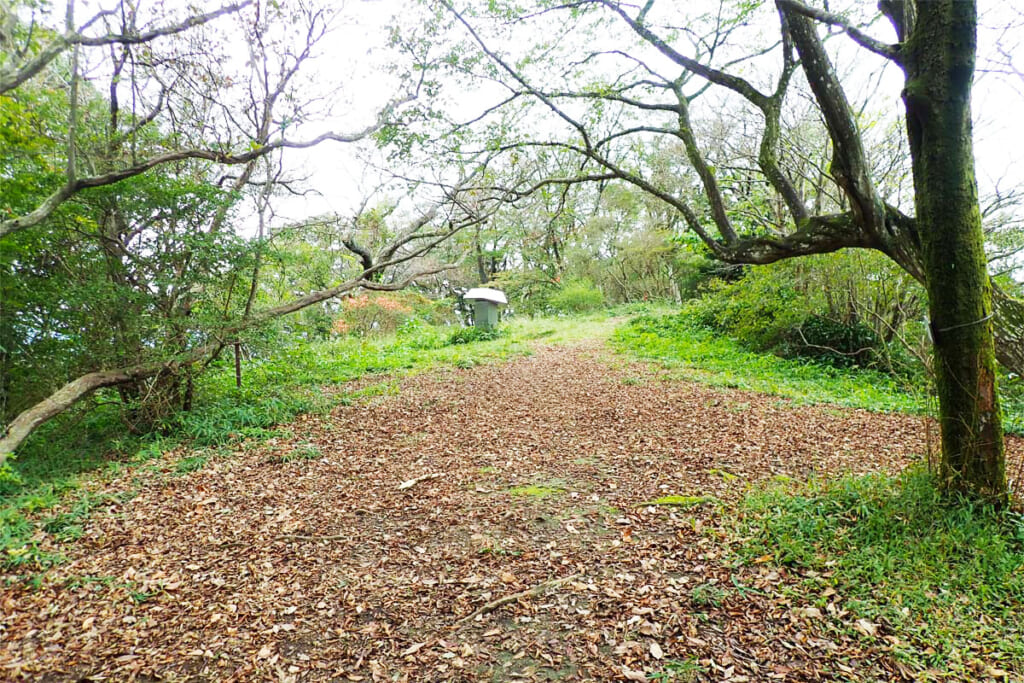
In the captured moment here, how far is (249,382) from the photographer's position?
718 cm

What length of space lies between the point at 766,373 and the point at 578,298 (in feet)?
37.7

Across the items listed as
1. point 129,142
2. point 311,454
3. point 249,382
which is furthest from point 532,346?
point 129,142

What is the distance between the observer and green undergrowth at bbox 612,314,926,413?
605cm

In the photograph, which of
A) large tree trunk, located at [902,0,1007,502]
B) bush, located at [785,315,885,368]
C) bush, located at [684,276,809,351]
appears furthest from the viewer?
bush, located at [684,276,809,351]

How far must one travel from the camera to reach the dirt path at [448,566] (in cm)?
230

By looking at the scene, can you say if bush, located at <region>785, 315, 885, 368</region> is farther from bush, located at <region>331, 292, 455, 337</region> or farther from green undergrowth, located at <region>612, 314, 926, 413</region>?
bush, located at <region>331, 292, 455, 337</region>

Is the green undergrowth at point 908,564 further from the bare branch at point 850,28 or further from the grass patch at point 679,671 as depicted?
the bare branch at point 850,28

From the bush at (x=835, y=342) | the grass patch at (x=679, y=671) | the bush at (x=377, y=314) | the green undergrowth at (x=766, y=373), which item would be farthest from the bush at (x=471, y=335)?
the grass patch at (x=679, y=671)

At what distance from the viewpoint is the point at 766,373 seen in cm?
765

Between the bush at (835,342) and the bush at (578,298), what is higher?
the bush at (578,298)

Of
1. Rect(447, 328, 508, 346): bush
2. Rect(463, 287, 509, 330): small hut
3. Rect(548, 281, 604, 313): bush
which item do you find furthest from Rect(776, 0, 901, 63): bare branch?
Rect(548, 281, 604, 313): bush

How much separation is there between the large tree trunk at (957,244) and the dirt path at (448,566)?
3.39 feet

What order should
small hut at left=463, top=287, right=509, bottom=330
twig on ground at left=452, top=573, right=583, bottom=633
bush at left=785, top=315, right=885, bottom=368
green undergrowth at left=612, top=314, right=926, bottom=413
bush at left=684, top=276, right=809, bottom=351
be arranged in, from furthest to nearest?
small hut at left=463, top=287, right=509, bottom=330, bush at left=684, top=276, right=809, bottom=351, bush at left=785, top=315, right=885, bottom=368, green undergrowth at left=612, top=314, right=926, bottom=413, twig on ground at left=452, top=573, right=583, bottom=633

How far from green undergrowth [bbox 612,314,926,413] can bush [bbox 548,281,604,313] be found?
736 centimetres
